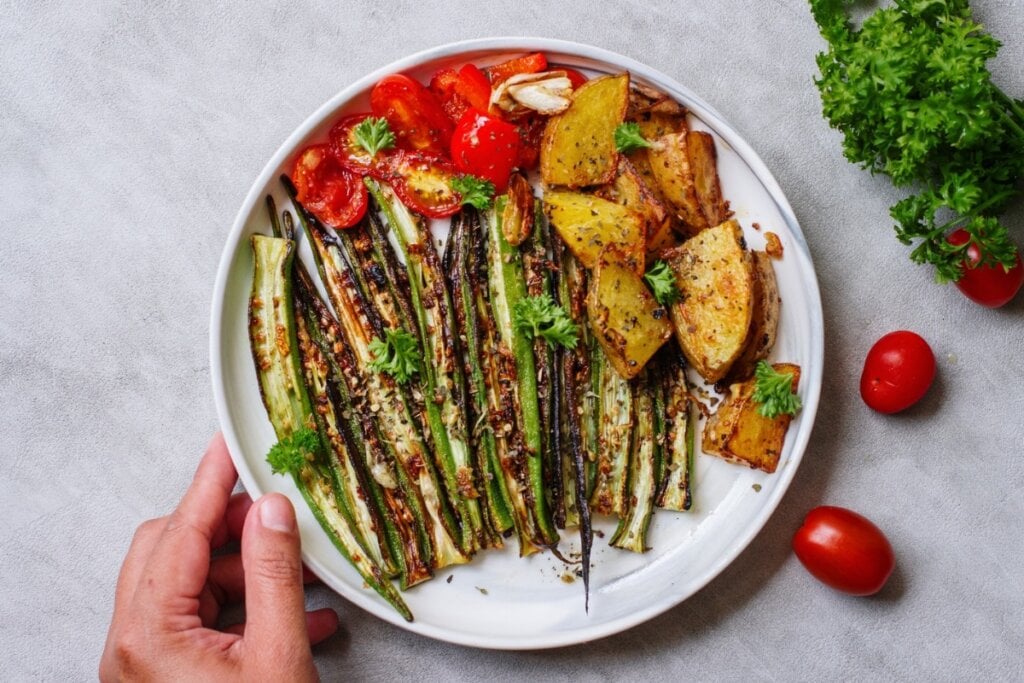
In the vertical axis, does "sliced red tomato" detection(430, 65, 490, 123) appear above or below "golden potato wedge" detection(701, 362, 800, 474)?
above

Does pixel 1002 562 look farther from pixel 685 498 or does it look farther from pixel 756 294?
pixel 756 294

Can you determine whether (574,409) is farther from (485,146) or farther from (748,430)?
(485,146)

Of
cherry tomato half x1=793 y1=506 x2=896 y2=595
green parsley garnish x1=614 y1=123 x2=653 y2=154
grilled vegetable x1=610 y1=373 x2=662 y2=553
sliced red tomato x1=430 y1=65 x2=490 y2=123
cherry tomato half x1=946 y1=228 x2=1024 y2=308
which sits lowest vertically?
cherry tomato half x1=793 y1=506 x2=896 y2=595

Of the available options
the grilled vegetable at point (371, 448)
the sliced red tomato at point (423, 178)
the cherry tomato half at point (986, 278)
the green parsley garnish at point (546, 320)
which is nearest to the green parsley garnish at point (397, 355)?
the grilled vegetable at point (371, 448)

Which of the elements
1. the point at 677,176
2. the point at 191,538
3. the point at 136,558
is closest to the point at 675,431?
the point at 677,176

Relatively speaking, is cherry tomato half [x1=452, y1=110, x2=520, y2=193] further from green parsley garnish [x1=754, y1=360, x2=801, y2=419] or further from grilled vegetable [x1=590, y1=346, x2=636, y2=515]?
green parsley garnish [x1=754, y1=360, x2=801, y2=419]

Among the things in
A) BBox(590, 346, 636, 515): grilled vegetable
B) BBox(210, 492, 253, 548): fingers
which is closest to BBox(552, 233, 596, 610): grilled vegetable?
BBox(590, 346, 636, 515): grilled vegetable
